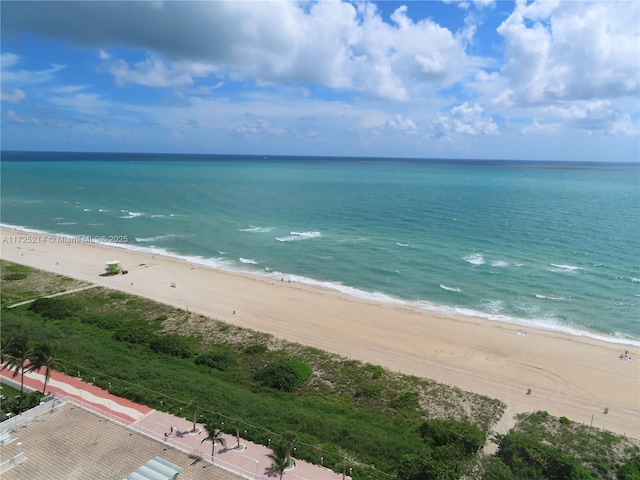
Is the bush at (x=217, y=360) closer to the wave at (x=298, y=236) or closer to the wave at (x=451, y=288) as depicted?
the wave at (x=451, y=288)

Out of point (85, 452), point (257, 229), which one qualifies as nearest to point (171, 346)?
point (85, 452)

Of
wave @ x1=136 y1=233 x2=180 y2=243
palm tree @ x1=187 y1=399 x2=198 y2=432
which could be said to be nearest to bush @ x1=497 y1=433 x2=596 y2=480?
palm tree @ x1=187 y1=399 x2=198 y2=432

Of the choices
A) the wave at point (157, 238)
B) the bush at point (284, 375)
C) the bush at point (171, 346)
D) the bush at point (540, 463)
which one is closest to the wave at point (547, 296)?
the bush at point (540, 463)

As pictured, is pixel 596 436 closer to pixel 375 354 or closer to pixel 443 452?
pixel 443 452

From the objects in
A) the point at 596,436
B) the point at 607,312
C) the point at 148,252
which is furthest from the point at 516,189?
the point at 596,436

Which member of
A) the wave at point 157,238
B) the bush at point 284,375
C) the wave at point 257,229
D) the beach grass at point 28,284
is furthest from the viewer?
the wave at point 257,229

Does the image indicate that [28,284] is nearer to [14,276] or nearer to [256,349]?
[14,276]
